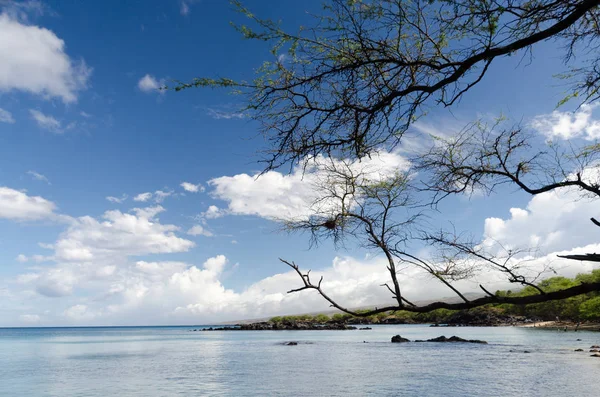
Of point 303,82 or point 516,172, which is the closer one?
point 303,82

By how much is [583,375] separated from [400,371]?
34.3 ft

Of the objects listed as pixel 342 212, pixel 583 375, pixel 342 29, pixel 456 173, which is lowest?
pixel 583 375

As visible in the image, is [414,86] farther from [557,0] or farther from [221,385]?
[221,385]

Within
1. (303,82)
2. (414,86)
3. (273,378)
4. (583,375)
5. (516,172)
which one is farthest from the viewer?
(273,378)

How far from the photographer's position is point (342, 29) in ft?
11.7

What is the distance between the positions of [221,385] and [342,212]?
2340cm

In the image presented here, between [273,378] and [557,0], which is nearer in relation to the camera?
[557,0]

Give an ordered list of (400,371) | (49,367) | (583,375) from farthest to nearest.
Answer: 1. (49,367)
2. (400,371)
3. (583,375)

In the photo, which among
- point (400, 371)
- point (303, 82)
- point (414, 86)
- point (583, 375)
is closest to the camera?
point (414, 86)

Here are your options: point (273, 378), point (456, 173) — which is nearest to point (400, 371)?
point (273, 378)

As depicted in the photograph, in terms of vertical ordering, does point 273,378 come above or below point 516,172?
below

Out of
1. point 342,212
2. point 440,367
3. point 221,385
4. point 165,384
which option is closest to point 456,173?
point 342,212

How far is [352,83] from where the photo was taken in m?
3.60

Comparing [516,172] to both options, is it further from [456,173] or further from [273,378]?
[273,378]
